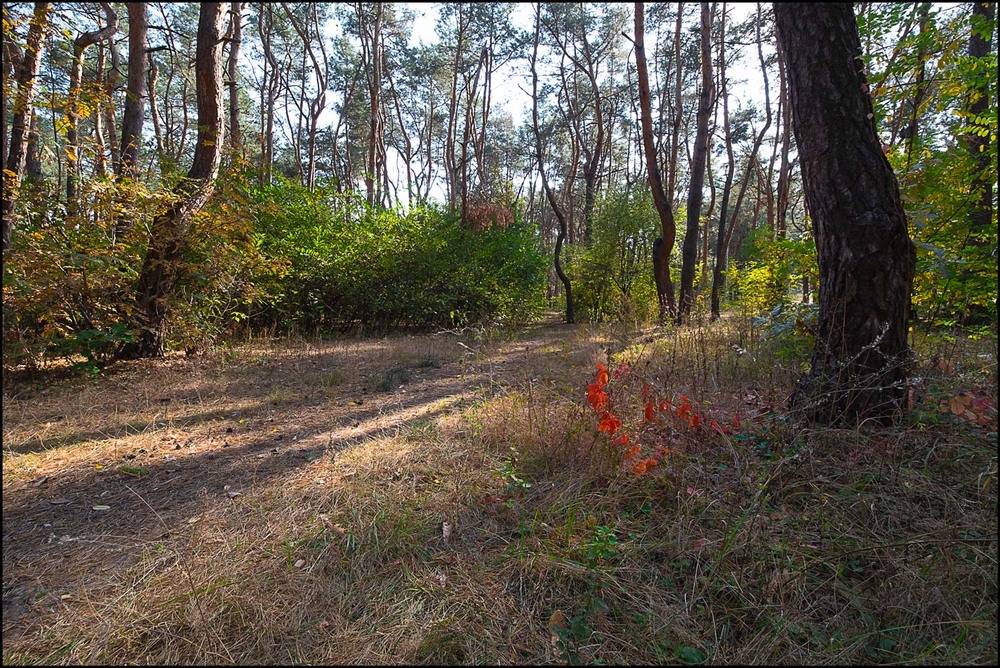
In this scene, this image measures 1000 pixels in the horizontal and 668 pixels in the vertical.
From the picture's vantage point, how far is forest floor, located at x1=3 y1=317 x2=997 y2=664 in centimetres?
148

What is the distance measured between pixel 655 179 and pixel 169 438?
29.1 ft

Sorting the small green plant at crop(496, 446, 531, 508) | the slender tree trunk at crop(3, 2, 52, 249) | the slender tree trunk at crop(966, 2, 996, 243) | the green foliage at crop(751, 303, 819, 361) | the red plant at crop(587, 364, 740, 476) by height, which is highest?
the slender tree trunk at crop(3, 2, 52, 249)

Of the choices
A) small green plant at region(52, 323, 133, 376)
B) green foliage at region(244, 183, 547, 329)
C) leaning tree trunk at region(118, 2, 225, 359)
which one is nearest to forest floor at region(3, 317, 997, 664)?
small green plant at region(52, 323, 133, 376)

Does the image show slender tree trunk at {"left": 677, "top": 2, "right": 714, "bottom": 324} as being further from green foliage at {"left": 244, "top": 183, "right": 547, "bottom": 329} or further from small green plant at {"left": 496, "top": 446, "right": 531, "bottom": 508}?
A: small green plant at {"left": 496, "top": 446, "right": 531, "bottom": 508}

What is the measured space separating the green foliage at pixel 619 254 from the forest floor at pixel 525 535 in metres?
7.94

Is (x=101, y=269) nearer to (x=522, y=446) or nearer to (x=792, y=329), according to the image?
(x=522, y=446)

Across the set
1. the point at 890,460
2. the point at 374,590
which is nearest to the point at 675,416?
the point at 890,460

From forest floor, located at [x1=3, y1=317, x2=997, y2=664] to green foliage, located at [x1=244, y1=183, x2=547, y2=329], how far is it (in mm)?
4621

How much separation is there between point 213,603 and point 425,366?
429 centimetres

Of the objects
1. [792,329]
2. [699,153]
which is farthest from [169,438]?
[699,153]

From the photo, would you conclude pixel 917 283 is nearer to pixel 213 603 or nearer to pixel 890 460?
pixel 890 460

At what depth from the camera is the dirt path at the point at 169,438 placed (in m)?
2.01

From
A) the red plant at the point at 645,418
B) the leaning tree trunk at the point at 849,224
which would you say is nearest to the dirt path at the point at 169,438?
the red plant at the point at 645,418

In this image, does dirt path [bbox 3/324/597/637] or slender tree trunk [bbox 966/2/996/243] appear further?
slender tree trunk [bbox 966/2/996/243]
